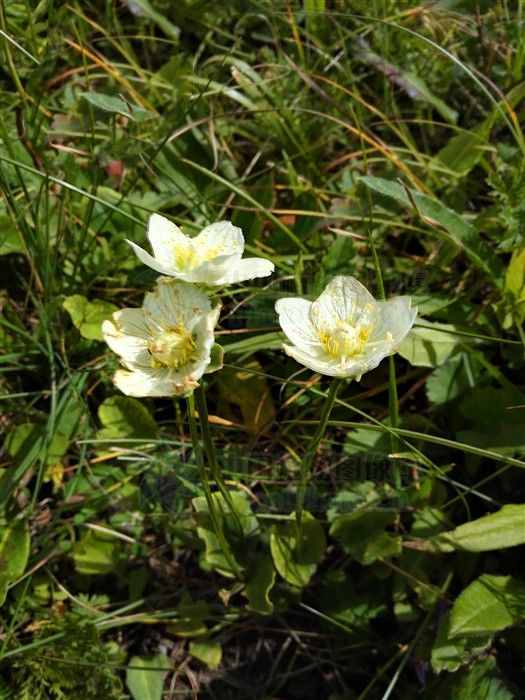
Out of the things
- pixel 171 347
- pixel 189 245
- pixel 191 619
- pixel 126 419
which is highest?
pixel 189 245

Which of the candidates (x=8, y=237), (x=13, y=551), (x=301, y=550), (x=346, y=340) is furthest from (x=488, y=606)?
(x=8, y=237)

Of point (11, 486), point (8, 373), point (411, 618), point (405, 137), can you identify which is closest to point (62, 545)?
point (11, 486)

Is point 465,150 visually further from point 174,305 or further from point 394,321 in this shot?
point 174,305

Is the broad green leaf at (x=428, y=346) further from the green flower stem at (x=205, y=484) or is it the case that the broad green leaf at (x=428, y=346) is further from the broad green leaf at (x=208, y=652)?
the broad green leaf at (x=208, y=652)

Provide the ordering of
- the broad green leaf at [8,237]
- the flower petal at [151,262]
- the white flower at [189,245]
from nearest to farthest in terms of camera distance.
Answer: the flower petal at [151,262], the white flower at [189,245], the broad green leaf at [8,237]

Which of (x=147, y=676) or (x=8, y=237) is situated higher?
(x=8, y=237)

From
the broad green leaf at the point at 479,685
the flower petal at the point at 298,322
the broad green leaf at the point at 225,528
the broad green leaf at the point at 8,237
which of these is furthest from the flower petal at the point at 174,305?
the broad green leaf at the point at 479,685

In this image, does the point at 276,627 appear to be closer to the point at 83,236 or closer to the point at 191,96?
the point at 83,236
